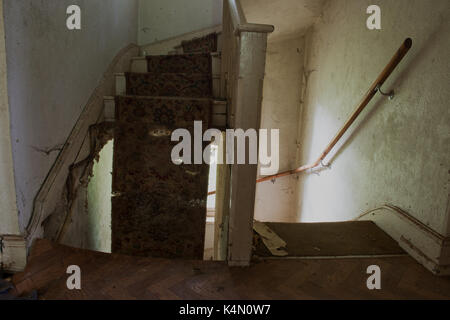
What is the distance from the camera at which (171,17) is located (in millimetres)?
4176

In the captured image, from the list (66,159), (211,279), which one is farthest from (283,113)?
(211,279)

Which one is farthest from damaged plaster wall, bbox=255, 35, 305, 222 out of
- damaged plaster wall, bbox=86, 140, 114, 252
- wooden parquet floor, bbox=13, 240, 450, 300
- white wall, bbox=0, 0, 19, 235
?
white wall, bbox=0, 0, 19, 235

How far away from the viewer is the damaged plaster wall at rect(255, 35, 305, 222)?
4957 millimetres

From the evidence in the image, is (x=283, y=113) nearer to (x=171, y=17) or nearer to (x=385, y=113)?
(x=171, y=17)

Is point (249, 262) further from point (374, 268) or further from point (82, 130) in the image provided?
point (82, 130)

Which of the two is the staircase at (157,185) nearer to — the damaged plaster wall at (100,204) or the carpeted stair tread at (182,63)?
the damaged plaster wall at (100,204)

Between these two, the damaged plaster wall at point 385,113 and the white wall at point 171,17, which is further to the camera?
the white wall at point 171,17

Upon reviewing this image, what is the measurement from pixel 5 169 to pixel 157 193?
1112 millimetres

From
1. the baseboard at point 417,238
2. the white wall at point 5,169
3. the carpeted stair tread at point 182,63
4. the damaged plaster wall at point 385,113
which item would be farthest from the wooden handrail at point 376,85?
the white wall at point 5,169

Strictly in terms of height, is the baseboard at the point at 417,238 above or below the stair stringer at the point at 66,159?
below

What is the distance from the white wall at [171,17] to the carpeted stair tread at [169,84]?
1.44 metres

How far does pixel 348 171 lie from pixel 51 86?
2821 mm

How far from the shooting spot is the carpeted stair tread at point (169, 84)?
3002mm
